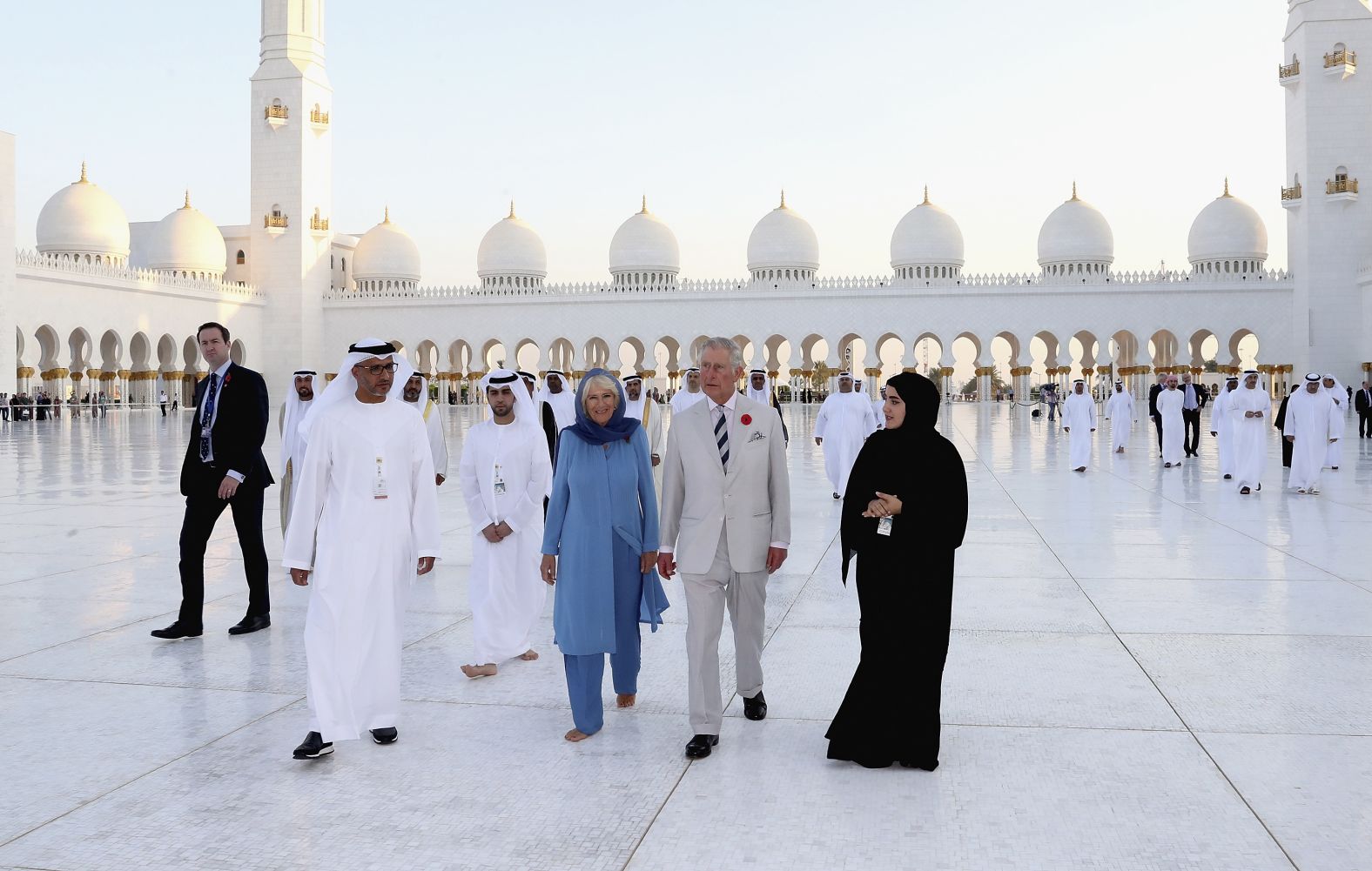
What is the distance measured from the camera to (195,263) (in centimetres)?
3944

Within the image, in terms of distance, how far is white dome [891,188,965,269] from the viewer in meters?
39.6

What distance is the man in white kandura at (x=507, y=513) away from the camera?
3.98m

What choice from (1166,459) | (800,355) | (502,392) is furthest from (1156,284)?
(502,392)

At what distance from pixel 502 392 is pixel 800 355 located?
110 feet

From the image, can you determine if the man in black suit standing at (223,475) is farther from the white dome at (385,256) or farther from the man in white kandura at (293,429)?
the white dome at (385,256)

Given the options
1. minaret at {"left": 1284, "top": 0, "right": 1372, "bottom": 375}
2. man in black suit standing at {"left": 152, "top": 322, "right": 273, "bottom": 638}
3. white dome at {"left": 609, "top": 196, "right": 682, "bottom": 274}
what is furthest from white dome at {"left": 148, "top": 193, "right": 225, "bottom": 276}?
man in black suit standing at {"left": 152, "top": 322, "right": 273, "bottom": 638}

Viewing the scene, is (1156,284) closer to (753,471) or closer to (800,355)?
(800,355)

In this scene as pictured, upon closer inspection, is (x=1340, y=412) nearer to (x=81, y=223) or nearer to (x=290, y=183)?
(x=290, y=183)

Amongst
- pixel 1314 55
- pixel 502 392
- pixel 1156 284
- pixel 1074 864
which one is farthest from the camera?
pixel 1156 284

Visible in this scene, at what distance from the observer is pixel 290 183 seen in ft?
120

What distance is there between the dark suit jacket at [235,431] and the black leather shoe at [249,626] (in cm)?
52

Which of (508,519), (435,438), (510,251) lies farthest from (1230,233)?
(508,519)

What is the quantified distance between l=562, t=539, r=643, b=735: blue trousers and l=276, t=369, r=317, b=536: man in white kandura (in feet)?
7.57

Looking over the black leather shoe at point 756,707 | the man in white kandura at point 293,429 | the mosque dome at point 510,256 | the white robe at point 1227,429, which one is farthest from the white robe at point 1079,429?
the mosque dome at point 510,256
